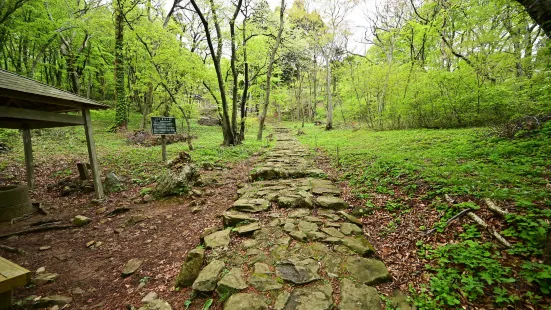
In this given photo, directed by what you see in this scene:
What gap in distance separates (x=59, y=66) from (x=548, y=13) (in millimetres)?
25589

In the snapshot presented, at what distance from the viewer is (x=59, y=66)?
1752 centimetres

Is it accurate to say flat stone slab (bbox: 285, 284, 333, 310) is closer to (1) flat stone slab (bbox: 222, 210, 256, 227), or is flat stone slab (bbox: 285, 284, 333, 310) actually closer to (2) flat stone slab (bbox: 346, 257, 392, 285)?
(2) flat stone slab (bbox: 346, 257, 392, 285)

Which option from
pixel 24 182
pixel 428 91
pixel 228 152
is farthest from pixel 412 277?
pixel 428 91

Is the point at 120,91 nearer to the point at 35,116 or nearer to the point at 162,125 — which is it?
the point at 162,125

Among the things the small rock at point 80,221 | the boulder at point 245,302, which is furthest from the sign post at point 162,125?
the boulder at point 245,302

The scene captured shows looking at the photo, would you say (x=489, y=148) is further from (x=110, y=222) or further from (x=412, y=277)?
(x=110, y=222)

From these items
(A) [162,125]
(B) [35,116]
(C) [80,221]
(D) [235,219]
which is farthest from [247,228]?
(A) [162,125]

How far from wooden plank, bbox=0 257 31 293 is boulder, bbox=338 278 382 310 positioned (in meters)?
3.00

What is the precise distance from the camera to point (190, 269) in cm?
261

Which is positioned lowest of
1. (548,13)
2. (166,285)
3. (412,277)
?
(166,285)

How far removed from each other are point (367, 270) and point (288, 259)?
34.3 inches

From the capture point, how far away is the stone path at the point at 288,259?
2.11m

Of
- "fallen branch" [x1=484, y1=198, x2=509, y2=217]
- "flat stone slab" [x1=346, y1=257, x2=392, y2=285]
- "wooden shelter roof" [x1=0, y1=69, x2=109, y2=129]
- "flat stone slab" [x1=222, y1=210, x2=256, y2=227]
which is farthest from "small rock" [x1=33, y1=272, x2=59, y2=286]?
"fallen branch" [x1=484, y1=198, x2=509, y2=217]

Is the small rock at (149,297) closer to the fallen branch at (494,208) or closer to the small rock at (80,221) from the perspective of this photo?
Answer: the small rock at (80,221)
